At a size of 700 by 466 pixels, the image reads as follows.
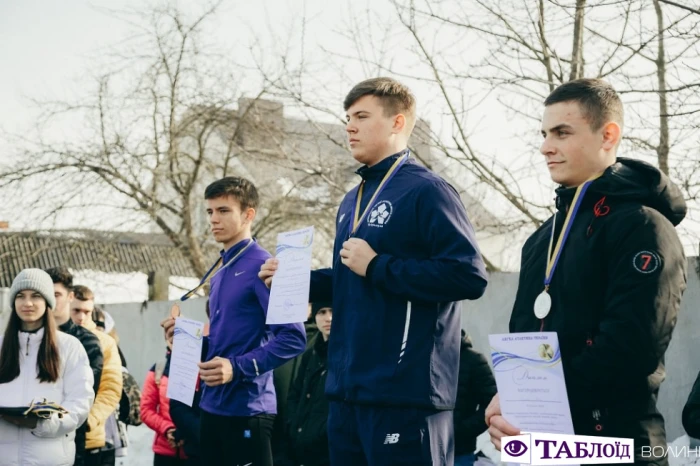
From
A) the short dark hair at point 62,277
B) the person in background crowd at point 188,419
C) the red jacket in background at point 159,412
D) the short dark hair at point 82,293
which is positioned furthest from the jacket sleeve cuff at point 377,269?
the short dark hair at point 82,293

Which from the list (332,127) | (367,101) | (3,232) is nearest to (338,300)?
(367,101)

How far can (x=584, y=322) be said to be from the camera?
3.04m

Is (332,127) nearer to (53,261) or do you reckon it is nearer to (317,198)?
(317,198)

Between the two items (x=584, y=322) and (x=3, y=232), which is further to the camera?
(x=3, y=232)

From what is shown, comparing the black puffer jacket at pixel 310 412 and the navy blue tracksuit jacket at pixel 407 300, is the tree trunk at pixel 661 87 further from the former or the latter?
the navy blue tracksuit jacket at pixel 407 300

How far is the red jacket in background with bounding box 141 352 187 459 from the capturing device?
7234 mm

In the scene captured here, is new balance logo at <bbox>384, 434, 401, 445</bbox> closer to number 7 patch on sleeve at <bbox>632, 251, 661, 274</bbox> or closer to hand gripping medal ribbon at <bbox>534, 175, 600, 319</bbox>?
hand gripping medal ribbon at <bbox>534, 175, 600, 319</bbox>

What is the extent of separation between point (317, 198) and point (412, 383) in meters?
10.1

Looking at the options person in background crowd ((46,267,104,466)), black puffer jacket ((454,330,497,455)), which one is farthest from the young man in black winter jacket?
person in background crowd ((46,267,104,466))

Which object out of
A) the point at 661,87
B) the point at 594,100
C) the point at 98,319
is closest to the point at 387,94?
the point at 594,100

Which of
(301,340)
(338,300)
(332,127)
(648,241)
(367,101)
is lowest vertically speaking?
(301,340)

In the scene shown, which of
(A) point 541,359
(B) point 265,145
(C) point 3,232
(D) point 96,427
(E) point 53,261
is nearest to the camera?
(A) point 541,359

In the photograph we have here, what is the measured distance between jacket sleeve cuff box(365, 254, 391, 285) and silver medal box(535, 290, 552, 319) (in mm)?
643

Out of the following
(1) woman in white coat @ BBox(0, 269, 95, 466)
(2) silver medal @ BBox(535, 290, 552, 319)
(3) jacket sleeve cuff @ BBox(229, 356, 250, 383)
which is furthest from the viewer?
(1) woman in white coat @ BBox(0, 269, 95, 466)
